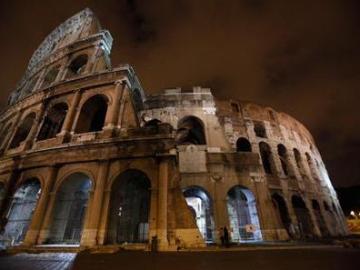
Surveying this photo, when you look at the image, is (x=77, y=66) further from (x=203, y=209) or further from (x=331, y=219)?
(x=331, y=219)

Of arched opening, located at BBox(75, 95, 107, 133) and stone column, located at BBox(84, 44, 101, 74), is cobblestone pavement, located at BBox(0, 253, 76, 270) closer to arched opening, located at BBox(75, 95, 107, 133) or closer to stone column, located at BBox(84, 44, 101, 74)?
arched opening, located at BBox(75, 95, 107, 133)

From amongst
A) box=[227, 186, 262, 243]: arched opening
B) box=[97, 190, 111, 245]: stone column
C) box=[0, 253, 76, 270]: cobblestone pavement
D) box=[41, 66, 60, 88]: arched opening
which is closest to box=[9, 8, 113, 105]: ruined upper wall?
box=[41, 66, 60, 88]: arched opening

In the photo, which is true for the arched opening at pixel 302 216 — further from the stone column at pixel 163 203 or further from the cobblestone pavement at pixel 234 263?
the stone column at pixel 163 203

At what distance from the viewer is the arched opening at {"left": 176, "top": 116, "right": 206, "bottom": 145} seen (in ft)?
58.2

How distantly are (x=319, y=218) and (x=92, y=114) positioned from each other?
20.5 m

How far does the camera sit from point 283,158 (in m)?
19.8

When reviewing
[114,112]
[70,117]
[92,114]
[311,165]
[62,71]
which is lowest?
[114,112]

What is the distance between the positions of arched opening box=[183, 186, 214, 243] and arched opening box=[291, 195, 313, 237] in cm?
720

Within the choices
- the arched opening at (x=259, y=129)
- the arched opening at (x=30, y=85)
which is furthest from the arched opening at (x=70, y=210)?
the arched opening at (x=259, y=129)

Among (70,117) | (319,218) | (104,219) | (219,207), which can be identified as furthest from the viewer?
(319,218)

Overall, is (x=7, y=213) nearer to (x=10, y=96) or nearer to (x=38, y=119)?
(x=38, y=119)

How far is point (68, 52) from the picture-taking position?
17203mm

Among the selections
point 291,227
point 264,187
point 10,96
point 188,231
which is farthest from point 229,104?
point 10,96

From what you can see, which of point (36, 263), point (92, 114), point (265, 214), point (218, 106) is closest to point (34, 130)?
point (92, 114)
